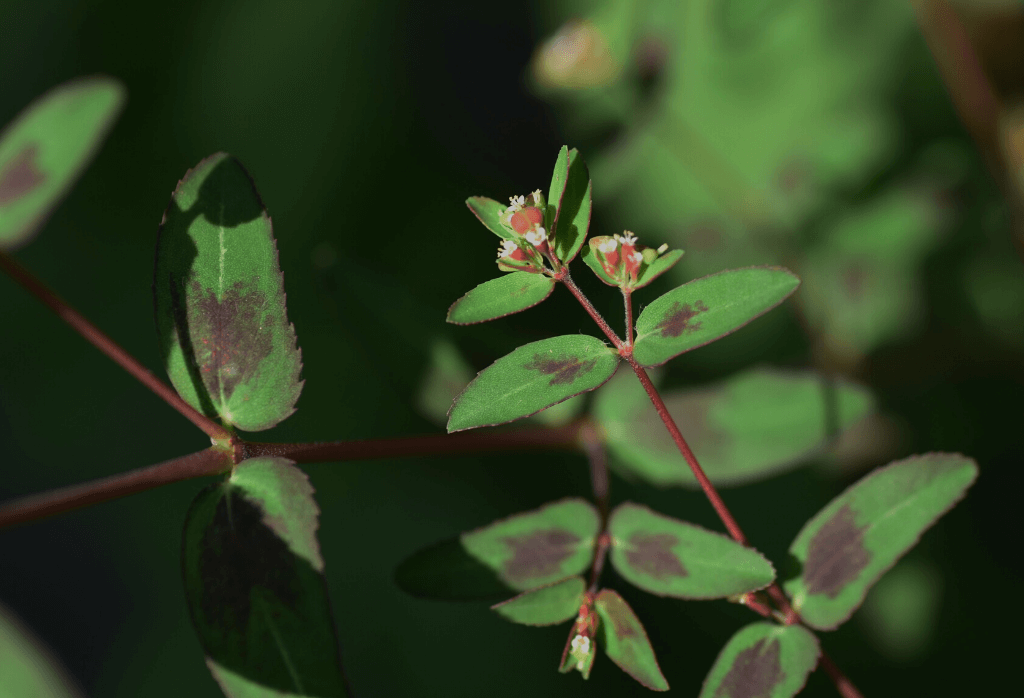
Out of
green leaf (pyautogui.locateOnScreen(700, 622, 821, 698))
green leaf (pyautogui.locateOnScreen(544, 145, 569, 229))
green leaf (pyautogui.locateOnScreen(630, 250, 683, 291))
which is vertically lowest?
green leaf (pyautogui.locateOnScreen(700, 622, 821, 698))

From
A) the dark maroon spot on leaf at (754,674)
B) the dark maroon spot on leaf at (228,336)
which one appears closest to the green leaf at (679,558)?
the dark maroon spot on leaf at (754,674)

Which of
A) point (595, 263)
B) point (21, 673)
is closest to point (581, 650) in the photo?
point (595, 263)

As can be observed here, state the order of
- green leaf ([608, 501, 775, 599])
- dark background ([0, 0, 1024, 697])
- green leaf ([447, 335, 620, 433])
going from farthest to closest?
dark background ([0, 0, 1024, 697])
green leaf ([608, 501, 775, 599])
green leaf ([447, 335, 620, 433])

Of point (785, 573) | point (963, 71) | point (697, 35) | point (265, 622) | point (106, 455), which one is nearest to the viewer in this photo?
point (265, 622)

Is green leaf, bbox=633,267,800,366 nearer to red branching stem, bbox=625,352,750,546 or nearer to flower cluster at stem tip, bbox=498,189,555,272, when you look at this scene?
red branching stem, bbox=625,352,750,546

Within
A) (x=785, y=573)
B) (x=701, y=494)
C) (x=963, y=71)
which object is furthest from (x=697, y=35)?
(x=785, y=573)

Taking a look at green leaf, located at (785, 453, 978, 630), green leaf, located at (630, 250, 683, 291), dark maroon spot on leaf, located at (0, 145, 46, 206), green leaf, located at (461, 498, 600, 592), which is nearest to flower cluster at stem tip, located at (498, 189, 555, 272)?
green leaf, located at (630, 250, 683, 291)

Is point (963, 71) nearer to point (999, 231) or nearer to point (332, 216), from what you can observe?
point (999, 231)
